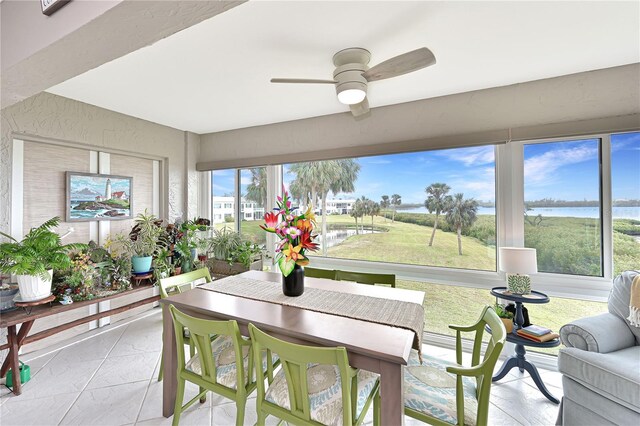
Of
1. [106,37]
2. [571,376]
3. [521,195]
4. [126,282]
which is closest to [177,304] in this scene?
[126,282]

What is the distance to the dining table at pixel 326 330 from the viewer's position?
117cm

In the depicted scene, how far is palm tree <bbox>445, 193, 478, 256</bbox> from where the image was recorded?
107 inches

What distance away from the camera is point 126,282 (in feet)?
8.83

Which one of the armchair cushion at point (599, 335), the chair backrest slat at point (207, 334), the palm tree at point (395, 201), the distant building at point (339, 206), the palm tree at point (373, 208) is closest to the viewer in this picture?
the chair backrest slat at point (207, 334)

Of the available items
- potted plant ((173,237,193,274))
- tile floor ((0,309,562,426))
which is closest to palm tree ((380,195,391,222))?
tile floor ((0,309,562,426))

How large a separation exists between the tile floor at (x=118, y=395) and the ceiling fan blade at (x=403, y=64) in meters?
2.21

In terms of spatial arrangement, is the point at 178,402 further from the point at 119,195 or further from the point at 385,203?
the point at 119,195

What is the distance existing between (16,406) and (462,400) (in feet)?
9.51

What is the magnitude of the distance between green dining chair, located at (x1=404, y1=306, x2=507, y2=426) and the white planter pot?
269cm

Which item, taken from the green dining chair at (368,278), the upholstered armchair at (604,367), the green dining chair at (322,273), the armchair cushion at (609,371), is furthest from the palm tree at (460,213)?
the green dining chair at (322,273)

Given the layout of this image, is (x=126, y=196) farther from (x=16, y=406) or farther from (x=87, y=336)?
(x=16, y=406)

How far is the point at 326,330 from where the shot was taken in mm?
1385

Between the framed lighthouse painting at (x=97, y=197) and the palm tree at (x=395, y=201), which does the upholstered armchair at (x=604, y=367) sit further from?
the framed lighthouse painting at (x=97, y=197)

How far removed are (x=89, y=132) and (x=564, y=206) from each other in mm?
4666
